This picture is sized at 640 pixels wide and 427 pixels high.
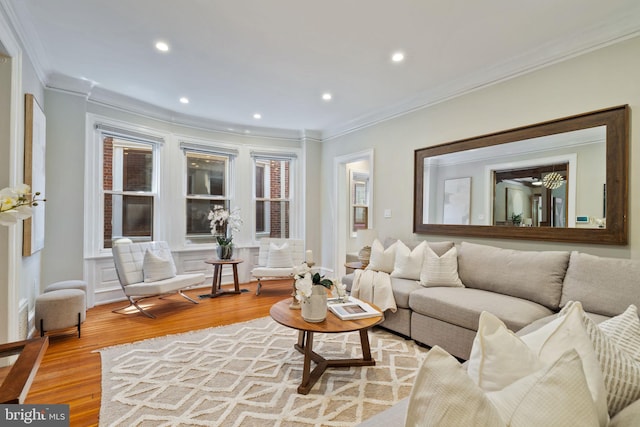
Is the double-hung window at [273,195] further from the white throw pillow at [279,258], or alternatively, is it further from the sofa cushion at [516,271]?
the sofa cushion at [516,271]

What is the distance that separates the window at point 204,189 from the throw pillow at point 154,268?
1094mm

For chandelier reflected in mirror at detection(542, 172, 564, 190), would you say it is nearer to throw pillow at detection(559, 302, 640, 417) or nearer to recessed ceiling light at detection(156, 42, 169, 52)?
throw pillow at detection(559, 302, 640, 417)

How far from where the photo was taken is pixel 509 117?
307 centimetres

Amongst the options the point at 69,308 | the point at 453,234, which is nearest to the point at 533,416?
the point at 453,234

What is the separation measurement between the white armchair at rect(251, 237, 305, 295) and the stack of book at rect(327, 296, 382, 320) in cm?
199

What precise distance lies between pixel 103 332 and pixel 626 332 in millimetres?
4022

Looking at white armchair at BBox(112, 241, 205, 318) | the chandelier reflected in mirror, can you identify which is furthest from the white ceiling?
white armchair at BBox(112, 241, 205, 318)

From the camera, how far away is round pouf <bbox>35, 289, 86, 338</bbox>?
9.30 feet

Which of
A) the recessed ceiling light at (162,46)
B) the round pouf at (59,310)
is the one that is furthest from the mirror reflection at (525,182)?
the round pouf at (59,310)

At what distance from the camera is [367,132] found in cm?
473

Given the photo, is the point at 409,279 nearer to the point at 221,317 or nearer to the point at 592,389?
the point at 221,317

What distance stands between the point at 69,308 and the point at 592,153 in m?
5.02

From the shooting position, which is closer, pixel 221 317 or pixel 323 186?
pixel 221 317

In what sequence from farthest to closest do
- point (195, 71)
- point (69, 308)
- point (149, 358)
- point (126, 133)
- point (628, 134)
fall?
point (126, 133) → point (195, 71) → point (69, 308) → point (149, 358) → point (628, 134)
